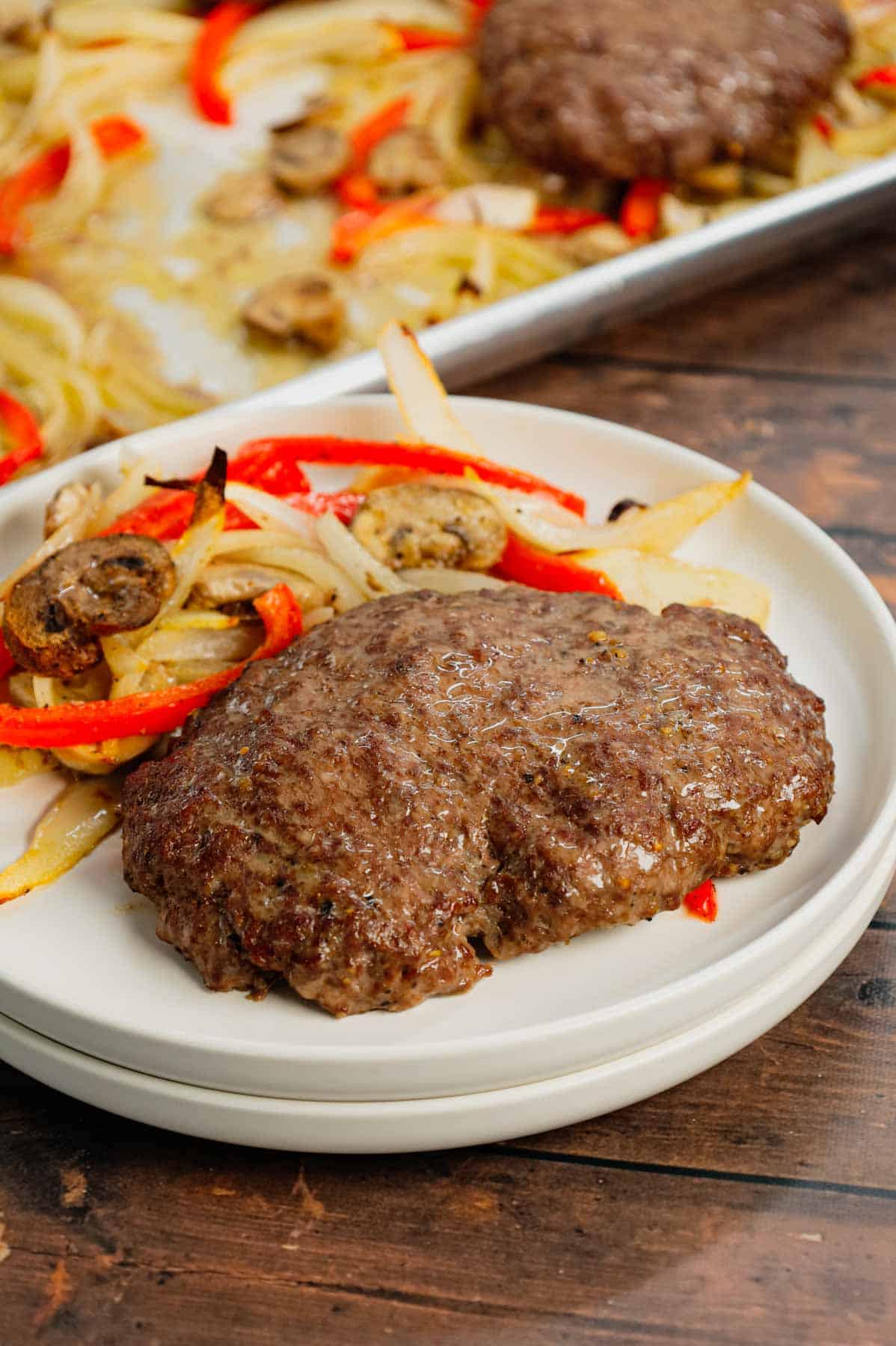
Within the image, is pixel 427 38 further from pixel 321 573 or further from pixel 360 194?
pixel 321 573

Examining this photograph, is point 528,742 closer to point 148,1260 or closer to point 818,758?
point 818,758

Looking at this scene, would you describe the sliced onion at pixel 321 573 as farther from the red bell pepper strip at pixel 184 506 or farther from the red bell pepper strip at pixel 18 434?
the red bell pepper strip at pixel 18 434

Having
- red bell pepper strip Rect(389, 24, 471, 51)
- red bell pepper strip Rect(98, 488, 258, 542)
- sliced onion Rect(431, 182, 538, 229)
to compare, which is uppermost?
red bell pepper strip Rect(98, 488, 258, 542)

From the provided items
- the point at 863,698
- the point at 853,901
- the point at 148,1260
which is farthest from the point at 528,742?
the point at 148,1260

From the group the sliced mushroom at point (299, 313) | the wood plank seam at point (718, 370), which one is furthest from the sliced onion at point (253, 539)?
the wood plank seam at point (718, 370)

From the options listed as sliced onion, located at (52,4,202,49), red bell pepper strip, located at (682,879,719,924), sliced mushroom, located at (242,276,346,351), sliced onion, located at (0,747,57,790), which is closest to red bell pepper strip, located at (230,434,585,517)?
sliced onion, located at (0,747,57,790)

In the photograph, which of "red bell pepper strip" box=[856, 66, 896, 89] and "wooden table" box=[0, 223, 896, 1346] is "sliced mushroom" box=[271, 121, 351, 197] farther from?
"wooden table" box=[0, 223, 896, 1346]

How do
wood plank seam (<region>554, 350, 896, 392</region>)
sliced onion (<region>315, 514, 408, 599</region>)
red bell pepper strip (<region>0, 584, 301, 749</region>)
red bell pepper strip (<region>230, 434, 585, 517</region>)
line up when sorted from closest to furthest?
red bell pepper strip (<region>0, 584, 301, 749</region>), sliced onion (<region>315, 514, 408, 599</region>), red bell pepper strip (<region>230, 434, 585, 517</region>), wood plank seam (<region>554, 350, 896, 392</region>)
